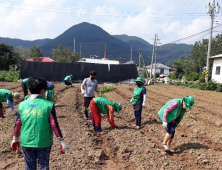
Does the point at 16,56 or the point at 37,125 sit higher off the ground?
the point at 16,56

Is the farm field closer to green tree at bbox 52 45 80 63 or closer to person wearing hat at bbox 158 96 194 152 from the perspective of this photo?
person wearing hat at bbox 158 96 194 152

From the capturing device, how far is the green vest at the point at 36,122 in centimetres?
280

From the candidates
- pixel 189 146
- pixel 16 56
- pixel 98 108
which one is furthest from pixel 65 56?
pixel 189 146

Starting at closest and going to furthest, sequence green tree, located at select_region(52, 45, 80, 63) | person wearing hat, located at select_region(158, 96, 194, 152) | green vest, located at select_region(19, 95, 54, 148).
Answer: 1. green vest, located at select_region(19, 95, 54, 148)
2. person wearing hat, located at select_region(158, 96, 194, 152)
3. green tree, located at select_region(52, 45, 80, 63)

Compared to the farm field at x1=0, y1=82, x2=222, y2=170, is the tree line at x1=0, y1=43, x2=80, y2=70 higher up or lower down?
higher up

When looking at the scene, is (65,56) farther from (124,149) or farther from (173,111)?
(173,111)

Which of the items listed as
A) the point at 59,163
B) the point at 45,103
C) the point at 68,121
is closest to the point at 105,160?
the point at 59,163

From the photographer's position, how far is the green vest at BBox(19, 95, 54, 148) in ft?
9.20

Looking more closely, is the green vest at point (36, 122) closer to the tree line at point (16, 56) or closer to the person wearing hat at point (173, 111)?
the person wearing hat at point (173, 111)

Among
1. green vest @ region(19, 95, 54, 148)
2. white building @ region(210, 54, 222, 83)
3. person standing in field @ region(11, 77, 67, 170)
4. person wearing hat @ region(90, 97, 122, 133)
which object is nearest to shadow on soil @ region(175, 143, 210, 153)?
person wearing hat @ region(90, 97, 122, 133)

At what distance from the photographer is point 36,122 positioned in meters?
2.81

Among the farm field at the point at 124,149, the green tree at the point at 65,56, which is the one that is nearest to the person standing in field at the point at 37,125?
the farm field at the point at 124,149

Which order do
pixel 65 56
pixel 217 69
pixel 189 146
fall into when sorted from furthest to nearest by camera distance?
1. pixel 65 56
2. pixel 217 69
3. pixel 189 146

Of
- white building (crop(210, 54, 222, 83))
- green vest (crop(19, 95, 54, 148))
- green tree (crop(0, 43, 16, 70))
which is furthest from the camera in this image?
green tree (crop(0, 43, 16, 70))
